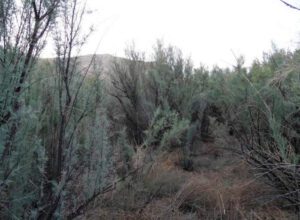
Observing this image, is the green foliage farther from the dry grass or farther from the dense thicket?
the dry grass

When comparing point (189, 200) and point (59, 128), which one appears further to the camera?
point (189, 200)

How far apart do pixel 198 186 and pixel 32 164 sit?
248 centimetres

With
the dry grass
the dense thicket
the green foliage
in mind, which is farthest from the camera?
the green foliage

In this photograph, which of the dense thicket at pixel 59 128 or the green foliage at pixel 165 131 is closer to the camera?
the dense thicket at pixel 59 128

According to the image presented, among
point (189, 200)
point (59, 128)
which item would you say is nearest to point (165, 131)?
point (189, 200)

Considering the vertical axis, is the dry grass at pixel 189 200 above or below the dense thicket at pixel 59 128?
below

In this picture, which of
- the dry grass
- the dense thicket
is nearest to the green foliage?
the dense thicket

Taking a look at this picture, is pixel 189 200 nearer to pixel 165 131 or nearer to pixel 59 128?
pixel 165 131

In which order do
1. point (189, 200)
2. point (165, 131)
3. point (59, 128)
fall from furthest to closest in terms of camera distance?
point (165, 131) < point (189, 200) < point (59, 128)

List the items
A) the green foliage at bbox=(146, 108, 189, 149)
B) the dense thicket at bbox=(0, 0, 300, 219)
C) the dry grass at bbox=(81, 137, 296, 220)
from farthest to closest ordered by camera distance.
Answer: the green foliage at bbox=(146, 108, 189, 149)
the dry grass at bbox=(81, 137, 296, 220)
the dense thicket at bbox=(0, 0, 300, 219)

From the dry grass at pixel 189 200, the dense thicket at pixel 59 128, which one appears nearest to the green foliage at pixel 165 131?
the dense thicket at pixel 59 128

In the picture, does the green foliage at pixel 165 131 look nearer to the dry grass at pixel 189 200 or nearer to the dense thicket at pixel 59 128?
the dense thicket at pixel 59 128

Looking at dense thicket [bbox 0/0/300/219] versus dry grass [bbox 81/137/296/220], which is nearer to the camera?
dense thicket [bbox 0/0/300/219]

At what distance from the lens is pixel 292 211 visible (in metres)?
4.19
